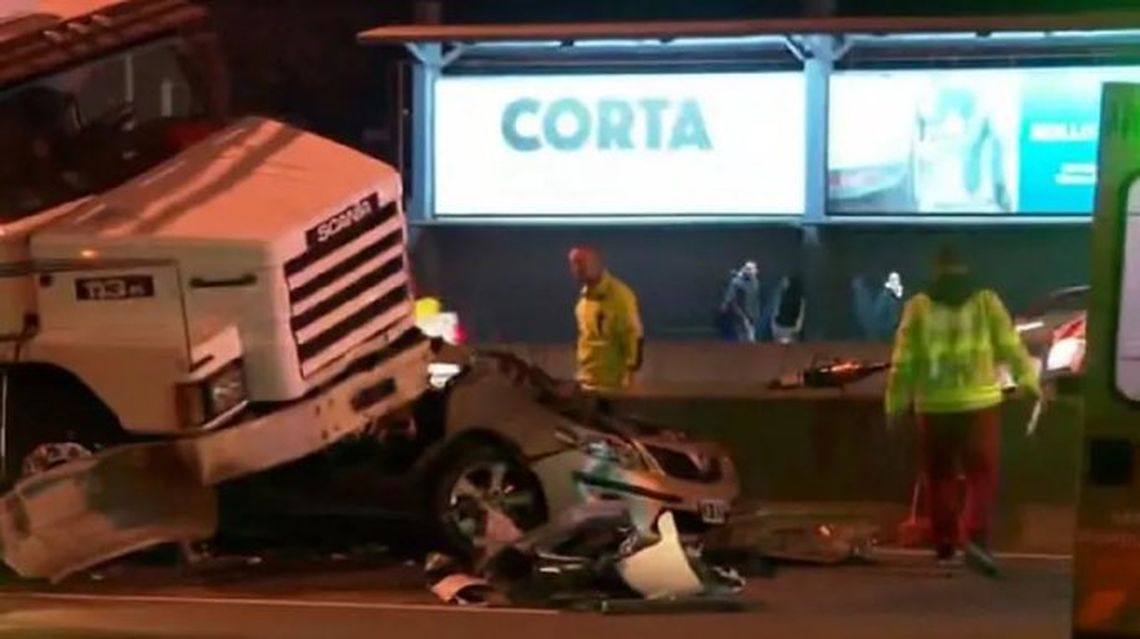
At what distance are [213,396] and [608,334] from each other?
4985 mm

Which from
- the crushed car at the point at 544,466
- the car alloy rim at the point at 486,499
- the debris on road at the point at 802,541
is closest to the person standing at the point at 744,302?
the debris on road at the point at 802,541

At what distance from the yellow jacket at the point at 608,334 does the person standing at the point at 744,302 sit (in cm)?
842

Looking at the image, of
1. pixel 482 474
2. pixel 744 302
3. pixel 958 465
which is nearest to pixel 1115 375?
pixel 482 474

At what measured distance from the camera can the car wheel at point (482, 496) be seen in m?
12.1

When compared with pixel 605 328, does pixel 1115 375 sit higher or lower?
higher

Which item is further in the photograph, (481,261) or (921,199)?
(481,261)

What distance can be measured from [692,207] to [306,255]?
1290 cm

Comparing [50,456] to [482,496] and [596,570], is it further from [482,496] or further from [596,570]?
[596,570]

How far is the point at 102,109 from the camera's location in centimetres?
1186

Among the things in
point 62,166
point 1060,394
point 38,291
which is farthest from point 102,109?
point 1060,394

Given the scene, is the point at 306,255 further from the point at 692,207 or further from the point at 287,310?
the point at 692,207

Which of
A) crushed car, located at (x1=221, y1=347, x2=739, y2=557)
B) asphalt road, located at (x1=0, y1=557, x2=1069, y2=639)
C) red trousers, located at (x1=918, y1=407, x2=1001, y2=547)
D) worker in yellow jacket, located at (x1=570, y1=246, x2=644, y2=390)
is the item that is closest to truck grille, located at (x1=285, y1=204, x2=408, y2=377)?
crushed car, located at (x1=221, y1=347, x2=739, y2=557)

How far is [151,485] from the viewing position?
11.5 metres

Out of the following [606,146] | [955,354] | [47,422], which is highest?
[606,146]
